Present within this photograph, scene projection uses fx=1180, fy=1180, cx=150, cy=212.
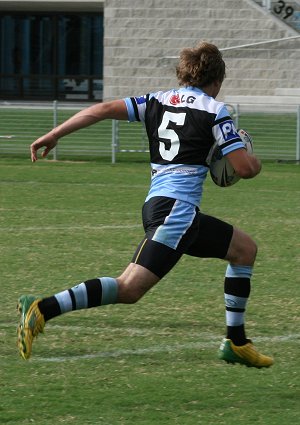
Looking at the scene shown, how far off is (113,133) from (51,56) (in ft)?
52.1

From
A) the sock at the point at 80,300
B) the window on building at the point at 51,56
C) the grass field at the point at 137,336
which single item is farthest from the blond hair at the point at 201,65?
the window on building at the point at 51,56

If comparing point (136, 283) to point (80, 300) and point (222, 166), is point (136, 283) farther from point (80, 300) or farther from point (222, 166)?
point (222, 166)

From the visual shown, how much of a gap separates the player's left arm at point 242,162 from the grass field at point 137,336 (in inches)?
44.6

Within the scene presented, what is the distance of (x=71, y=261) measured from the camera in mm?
10703

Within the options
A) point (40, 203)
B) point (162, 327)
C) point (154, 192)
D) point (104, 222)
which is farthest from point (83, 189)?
point (154, 192)

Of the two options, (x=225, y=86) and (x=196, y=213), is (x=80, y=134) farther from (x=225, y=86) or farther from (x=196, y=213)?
(x=196, y=213)

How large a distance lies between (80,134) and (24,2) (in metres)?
11.6

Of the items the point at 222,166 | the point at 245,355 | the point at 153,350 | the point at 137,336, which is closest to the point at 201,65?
the point at 222,166

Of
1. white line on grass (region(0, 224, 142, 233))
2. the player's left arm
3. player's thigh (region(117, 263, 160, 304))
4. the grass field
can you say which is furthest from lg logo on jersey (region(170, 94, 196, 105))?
white line on grass (region(0, 224, 142, 233))

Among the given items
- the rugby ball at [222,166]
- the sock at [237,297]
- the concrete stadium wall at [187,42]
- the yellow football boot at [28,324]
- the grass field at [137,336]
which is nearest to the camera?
the grass field at [137,336]

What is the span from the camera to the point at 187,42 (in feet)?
112

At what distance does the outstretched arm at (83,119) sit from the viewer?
650 centimetres

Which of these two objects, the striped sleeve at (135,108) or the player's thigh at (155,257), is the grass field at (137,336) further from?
the striped sleeve at (135,108)

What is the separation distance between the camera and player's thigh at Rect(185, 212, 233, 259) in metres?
6.58
